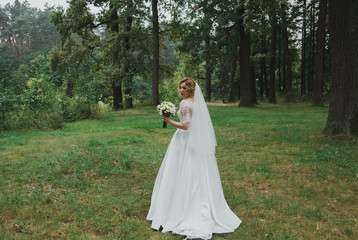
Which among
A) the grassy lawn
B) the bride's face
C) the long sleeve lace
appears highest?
the bride's face

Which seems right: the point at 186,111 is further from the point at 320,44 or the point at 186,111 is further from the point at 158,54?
the point at 320,44

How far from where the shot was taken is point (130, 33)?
23328 millimetres

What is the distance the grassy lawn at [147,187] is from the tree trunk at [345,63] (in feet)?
2.38

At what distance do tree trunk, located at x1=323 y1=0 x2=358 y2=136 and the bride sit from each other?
261 inches

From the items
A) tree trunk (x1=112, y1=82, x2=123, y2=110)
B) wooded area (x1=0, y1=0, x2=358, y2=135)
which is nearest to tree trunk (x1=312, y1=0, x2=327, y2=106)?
wooded area (x1=0, y1=0, x2=358, y2=135)

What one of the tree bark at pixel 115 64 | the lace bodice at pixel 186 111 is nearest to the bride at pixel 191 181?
the lace bodice at pixel 186 111

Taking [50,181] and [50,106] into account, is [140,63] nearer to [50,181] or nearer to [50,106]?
[50,106]

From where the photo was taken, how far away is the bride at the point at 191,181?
163 inches

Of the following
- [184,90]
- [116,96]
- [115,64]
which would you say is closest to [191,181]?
[184,90]

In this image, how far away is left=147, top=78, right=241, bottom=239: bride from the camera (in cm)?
415

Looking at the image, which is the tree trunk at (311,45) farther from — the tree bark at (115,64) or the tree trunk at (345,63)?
the tree trunk at (345,63)

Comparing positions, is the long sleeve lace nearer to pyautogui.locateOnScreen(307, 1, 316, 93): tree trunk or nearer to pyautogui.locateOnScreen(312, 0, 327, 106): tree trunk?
pyautogui.locateOnScreen(312, 0, 327, 106): tree trunk

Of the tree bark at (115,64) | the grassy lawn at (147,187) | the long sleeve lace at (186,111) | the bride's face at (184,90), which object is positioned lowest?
the grassy lawn at (147,187)

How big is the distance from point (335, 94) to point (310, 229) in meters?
6.42
